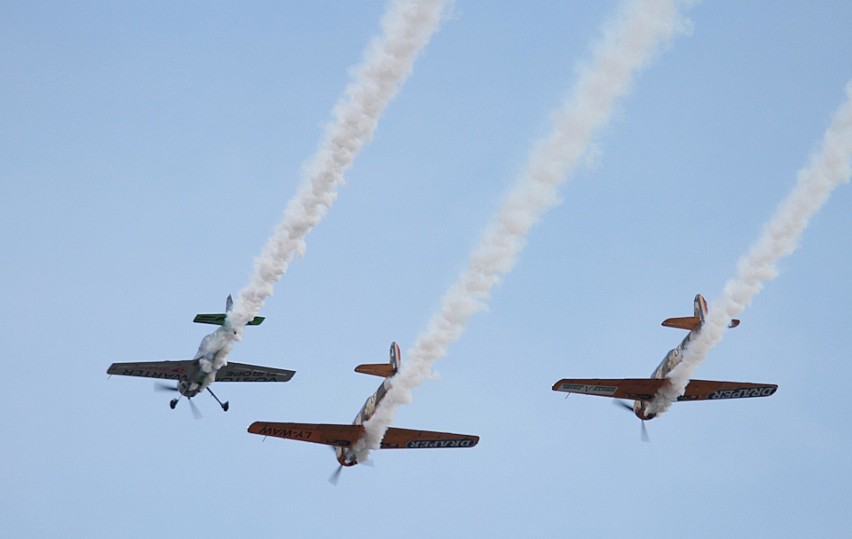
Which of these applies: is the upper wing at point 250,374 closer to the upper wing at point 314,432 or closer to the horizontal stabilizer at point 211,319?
the horizontal stabilizer at point 211,319

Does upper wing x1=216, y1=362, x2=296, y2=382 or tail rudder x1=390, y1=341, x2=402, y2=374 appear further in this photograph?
upper wing x1=216, y1=362, x2=296, y2=382

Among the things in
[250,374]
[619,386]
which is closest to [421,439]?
[619,386]

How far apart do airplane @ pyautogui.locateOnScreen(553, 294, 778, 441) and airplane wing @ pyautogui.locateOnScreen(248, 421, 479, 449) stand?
4750mm

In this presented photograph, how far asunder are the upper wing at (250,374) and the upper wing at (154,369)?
222cm

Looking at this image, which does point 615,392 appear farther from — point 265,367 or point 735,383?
point 265,367

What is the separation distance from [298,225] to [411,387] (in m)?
6.32

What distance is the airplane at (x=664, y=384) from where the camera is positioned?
158ft

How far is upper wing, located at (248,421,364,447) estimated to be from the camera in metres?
45.8

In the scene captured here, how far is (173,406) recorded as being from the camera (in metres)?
51.2

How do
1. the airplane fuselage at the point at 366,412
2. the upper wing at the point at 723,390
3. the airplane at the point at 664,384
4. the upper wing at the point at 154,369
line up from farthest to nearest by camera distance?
the upper wing at the point at 154,369 < the upper wing at the point at 723,390 < the airplane at the point at 664,384 < the airplane fuselage at the point at 366,412

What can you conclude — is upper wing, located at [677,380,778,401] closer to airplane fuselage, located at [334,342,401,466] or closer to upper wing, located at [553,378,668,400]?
upper wing, located at [553,378,668,400]

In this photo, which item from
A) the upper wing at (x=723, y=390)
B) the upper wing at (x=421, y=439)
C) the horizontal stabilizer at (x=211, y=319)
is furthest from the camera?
the upper wing at (x=723, y=390)

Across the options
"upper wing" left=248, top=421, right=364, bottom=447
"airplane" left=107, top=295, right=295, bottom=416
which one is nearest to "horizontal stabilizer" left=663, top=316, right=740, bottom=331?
"upper wing" left=248, top=421, right=364, bottom=447

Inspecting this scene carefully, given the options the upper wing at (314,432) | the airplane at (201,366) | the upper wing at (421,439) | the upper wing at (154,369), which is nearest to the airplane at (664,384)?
the upper wing at (421,439)
